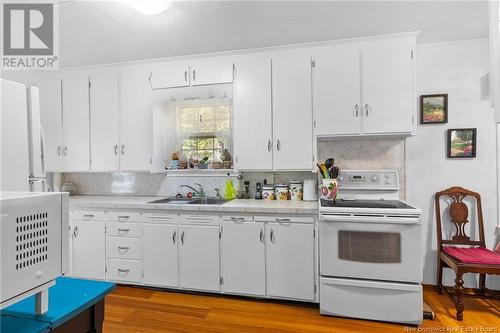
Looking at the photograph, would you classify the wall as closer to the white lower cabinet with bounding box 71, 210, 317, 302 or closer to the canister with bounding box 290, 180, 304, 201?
the canister with bounding box 290, 180, 304, 201

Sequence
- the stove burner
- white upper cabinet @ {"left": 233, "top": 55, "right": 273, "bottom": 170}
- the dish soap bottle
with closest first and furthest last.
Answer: the stove burner < white upper cabinet @ {"left": 233, "top": 55, "right": 273, "bottom": 170} < the dish soap bottle

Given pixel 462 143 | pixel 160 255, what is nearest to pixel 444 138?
pixel 462 143

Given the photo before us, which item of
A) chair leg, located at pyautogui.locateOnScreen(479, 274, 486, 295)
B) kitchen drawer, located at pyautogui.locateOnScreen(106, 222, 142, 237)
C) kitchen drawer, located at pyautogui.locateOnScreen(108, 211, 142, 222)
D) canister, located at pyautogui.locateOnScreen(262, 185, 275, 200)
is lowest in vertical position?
chair leg, located at pyautogui.locateOnScreen(479, 274, 486, 295)

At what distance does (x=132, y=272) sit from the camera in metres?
2.92

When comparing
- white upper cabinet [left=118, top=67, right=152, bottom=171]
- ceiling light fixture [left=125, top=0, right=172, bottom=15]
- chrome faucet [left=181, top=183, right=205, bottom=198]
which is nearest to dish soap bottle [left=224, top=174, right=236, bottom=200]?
chrome faucet [left=181, top=183, right=205, bottom=198]

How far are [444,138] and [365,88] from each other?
38.6 inches

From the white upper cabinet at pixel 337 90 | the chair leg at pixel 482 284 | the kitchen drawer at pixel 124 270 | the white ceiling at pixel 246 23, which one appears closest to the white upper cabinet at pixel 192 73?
the white ceiling at pixel 246 23

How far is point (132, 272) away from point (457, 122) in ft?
11.6

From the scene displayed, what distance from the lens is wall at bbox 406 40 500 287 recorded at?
9.08 feet

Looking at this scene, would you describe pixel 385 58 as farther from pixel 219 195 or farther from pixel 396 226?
pixel 219 195

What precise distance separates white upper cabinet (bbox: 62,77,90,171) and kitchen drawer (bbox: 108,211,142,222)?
2.64 feet

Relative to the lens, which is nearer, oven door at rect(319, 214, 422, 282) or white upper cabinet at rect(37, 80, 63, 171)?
oven door at rect(319, 214, 422, 282)

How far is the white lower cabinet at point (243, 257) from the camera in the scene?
2.63 m

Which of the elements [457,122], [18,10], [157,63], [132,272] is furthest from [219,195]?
[457,122]
